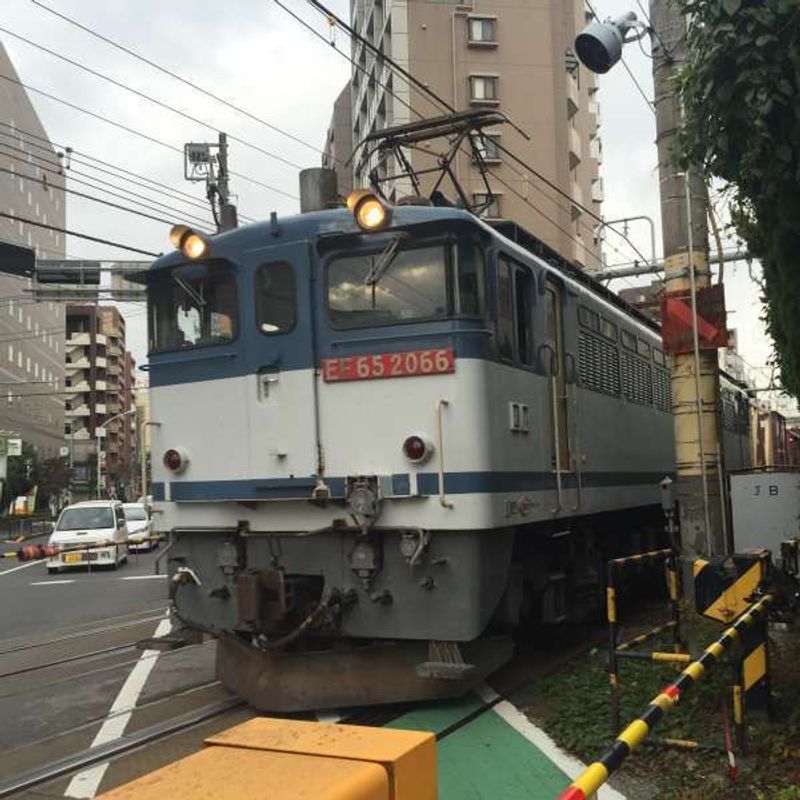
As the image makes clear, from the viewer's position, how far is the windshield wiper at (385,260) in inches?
259

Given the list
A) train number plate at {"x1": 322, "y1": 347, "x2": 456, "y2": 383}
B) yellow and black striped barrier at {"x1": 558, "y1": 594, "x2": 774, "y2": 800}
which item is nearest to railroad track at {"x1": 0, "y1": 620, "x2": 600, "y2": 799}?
yellow and black striped barrier at {"x1": 558, "y1": 594, "x2": 774, "y2": 800}

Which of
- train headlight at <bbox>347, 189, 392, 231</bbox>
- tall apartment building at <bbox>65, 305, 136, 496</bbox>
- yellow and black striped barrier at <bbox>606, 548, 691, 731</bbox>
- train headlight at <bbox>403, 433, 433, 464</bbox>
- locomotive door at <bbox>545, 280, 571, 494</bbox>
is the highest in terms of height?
tall apartment building at <bbox>65, 305, 136, 496</bbox>

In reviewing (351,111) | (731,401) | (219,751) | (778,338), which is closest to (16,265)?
(778,338)

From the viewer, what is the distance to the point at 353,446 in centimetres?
652

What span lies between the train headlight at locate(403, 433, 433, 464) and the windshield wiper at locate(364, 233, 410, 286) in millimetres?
1216

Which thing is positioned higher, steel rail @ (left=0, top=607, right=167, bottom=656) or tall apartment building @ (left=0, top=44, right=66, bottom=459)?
tall apartment building @ (left=0, top=44, right=66, bottom=459)

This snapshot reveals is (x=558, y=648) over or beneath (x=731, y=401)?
beneath

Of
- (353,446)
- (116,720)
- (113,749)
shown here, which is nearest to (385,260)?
(353,446)

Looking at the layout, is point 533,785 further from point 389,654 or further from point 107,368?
point 107,368

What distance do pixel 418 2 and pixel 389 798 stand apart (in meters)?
40.7

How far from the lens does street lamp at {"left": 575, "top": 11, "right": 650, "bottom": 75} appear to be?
742 centimetres

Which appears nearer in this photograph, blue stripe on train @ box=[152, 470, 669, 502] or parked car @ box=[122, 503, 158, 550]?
blue stripe on train @ box=[152, 470, 669, 502]

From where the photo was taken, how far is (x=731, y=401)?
57.6ft

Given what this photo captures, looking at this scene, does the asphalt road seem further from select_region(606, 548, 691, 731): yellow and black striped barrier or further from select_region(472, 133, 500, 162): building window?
select_region(472, 133, 500, 162): building window
